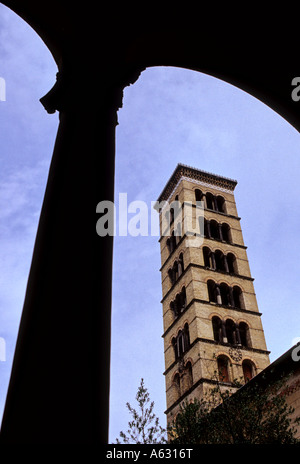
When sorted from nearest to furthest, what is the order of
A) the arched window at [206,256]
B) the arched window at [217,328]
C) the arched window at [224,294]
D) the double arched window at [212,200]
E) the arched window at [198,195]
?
the arched window at [217,328] < the arched window at [224,294] < the arched window at [206,256] < the arched window at [198,195] < the double arched window at [212,200]

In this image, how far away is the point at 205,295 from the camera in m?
30.3

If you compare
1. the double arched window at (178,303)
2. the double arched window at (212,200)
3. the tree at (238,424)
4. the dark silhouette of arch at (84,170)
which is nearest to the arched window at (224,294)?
the double arched window at (178,303)

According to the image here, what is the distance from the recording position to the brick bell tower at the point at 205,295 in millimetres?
27656

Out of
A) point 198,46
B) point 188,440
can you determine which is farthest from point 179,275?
point 198,46

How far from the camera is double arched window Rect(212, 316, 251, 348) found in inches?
1142

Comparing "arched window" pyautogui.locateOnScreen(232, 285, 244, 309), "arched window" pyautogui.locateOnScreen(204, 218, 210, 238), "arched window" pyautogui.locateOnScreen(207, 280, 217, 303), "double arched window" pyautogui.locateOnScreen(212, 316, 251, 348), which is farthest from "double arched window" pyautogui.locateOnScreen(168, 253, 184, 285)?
"double arched window" pyautogui.locateOnScreen(212, 316, 251, 348)

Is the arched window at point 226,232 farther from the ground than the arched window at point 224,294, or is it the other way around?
the arched window at point 226,232

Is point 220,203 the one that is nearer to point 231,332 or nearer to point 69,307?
point 231,332

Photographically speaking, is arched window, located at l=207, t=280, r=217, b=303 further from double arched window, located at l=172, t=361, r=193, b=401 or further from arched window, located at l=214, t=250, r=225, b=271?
double arched window, located at l=172, t=361, r=193, b=401

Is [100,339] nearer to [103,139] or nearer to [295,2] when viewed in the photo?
[103,139]

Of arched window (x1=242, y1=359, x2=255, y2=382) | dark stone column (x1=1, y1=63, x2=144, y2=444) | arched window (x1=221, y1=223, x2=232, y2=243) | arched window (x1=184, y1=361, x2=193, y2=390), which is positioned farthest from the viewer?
arched window (x1=221, y1=223, x2=232, y2=243)

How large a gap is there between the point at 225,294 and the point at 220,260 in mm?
3105

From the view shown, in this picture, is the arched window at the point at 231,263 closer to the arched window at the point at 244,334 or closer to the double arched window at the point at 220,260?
the double arched window at the point at 220,260
